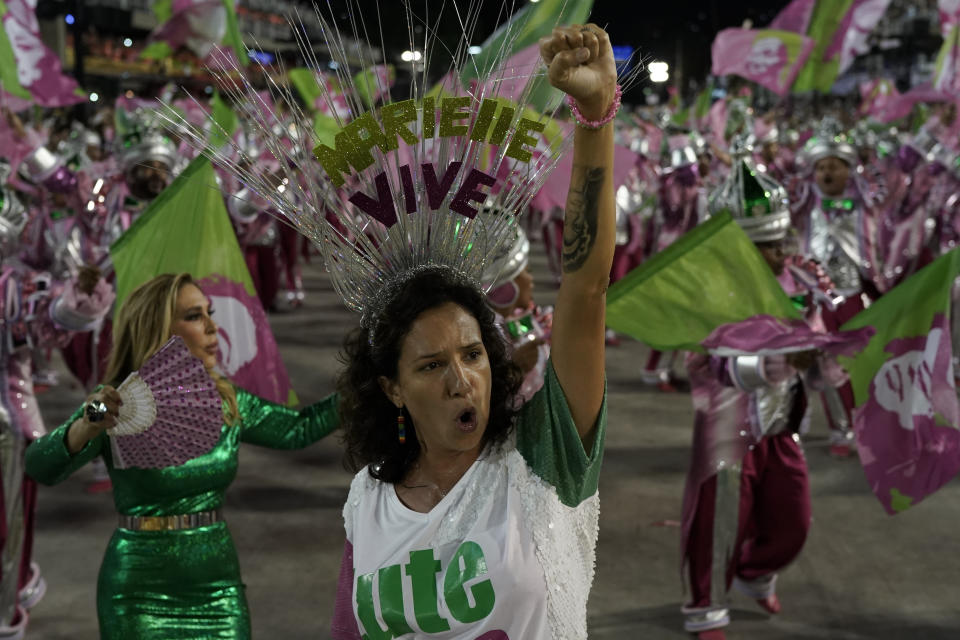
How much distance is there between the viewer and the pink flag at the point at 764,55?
8.95m

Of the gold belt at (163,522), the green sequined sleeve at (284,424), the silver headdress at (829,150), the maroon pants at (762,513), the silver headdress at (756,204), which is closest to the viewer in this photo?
the gold belt at (163,522)

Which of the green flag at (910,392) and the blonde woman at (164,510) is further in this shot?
the green flag at (910,392)

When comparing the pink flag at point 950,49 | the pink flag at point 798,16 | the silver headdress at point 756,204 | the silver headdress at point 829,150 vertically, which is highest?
the pink flag at point 798,16

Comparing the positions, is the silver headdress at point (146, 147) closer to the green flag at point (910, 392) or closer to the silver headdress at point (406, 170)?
the green flag at point (910, 392)

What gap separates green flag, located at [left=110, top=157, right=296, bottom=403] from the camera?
157 inches

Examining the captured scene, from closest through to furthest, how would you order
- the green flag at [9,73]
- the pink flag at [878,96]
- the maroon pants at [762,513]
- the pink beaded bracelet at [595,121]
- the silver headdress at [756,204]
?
the pink beaded bracelet at [595,121]
the maroon pants at [762,513]
the silver headdress at [756,204]
the green flag at [9,73]
the pink flag at [878,96]

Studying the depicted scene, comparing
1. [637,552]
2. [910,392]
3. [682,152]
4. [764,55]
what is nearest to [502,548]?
[910,392]

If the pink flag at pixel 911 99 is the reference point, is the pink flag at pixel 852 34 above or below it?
above

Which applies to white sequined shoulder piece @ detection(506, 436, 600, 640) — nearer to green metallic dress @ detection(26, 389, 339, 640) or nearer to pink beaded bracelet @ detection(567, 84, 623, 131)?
pink beaded bracelet @ detection(567, 84, 623, 131)

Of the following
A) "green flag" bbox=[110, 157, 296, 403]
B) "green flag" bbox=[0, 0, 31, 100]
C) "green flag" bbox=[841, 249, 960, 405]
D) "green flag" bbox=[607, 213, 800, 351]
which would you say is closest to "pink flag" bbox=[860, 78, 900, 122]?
"green flag" bbox=[0, 0, 31, 100]

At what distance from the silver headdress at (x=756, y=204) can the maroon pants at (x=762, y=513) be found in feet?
2.59

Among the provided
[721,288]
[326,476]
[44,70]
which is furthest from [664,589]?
[44,70]

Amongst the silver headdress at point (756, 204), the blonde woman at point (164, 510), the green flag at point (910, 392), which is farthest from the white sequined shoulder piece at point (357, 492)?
the silver headdress at point (756, 204)

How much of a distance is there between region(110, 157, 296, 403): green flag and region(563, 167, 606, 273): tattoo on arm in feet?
7.59
